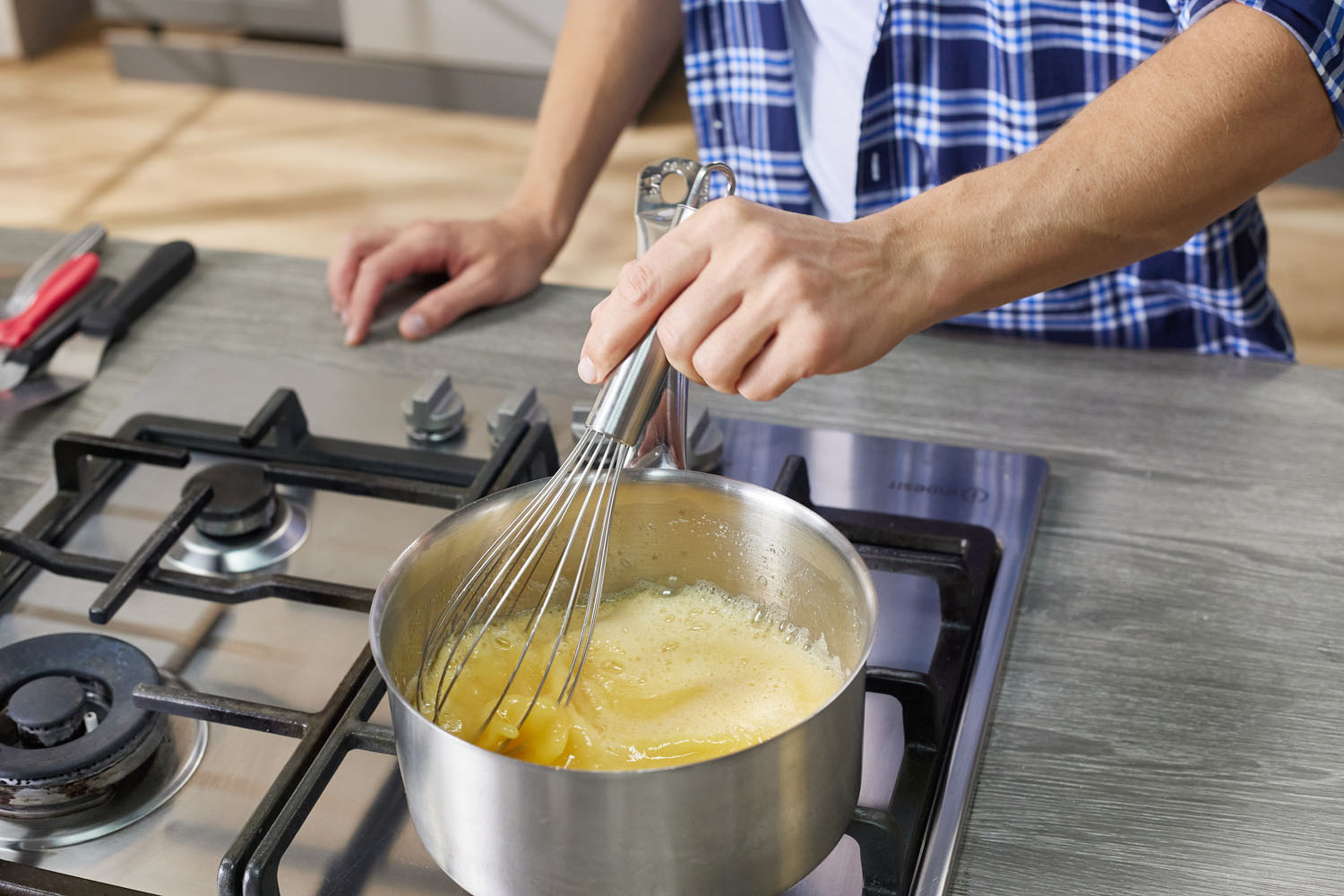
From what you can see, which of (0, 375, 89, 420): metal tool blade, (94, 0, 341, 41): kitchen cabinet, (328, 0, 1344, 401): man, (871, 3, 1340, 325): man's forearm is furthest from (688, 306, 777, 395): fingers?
(94, 0, 341, 41): kitchen cabinet

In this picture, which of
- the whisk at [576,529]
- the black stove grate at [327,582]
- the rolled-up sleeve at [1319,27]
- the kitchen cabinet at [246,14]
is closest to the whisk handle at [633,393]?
the whisk at [576,529]

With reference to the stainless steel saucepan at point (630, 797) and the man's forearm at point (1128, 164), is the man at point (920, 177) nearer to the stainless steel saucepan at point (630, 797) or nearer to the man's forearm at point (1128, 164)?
the man's forearm at point (1128, 164)

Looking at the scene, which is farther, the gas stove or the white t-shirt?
the white t-shirt

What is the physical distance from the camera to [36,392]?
83cm

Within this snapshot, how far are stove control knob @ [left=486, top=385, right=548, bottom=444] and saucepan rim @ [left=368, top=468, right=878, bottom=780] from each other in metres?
0.20

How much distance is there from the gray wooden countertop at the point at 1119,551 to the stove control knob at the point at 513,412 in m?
0.08

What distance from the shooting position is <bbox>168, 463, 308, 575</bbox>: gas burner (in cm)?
68

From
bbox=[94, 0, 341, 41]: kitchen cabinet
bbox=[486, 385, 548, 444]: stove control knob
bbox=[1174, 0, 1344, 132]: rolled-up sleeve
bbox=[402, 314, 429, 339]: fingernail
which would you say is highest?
bbox=[1174, 0, 1344, 132]: rolled-up sleeve

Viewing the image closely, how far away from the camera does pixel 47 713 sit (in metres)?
0.54

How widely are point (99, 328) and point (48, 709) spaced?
40cm

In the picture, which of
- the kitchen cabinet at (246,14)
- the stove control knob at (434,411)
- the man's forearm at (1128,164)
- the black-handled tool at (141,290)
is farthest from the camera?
the kitchen cabinet at (246,14)

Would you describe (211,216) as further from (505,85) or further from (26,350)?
(26,350)

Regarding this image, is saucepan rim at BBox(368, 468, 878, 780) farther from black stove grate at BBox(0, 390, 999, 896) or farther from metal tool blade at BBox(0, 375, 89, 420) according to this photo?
metal tool blade at BBox(0, 375, 89, 420)

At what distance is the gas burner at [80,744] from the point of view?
523 mm
